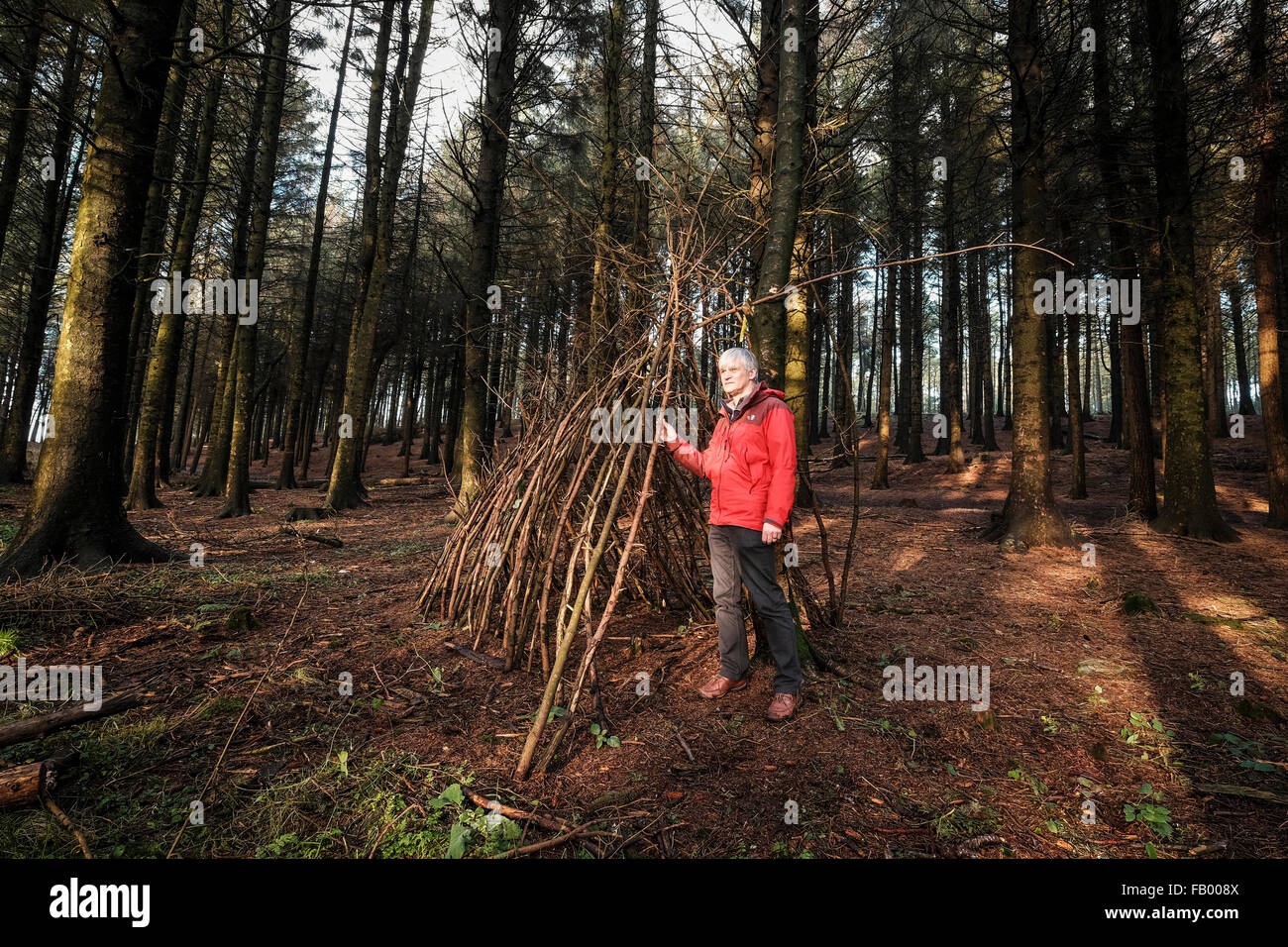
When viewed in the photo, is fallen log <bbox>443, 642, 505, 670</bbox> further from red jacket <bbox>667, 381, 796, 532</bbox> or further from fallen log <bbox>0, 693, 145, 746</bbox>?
red jacket <bbox>667, 381, 796, 532</bbox>

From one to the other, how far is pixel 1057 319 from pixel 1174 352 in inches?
359

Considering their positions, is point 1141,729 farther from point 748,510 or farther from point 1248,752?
point 748,510

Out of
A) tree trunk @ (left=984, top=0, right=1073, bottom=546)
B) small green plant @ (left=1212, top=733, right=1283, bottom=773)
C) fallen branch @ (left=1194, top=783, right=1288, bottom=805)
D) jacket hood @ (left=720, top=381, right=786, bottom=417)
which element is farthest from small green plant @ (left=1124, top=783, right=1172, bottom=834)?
tree trunk @ (left=984, top=0, right=1073, bottom=546)

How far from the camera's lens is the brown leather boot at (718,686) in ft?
9.77

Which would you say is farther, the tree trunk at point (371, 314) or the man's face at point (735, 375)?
the tree trunk at point (371, 314)

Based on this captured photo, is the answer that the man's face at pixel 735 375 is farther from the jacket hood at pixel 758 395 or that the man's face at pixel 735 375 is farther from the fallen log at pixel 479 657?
the fallen log at pixel 479 657

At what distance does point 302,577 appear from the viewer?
5.01 metres

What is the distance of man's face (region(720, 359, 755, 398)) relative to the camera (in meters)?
2.93

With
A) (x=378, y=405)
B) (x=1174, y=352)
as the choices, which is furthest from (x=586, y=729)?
(x=378, y=405)

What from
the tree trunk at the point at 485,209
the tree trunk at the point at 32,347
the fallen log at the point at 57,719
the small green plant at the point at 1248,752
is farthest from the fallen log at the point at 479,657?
the tree trunk at the point at 32,347

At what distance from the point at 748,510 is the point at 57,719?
3.21 meters

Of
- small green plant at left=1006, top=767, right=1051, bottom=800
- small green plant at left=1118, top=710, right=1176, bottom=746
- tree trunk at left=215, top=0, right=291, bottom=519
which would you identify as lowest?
small green plant at left=1006, top=767, right=1051, bottom=800

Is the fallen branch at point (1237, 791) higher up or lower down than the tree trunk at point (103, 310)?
lower down

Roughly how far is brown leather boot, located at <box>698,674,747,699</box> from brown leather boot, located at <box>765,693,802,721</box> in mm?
249
